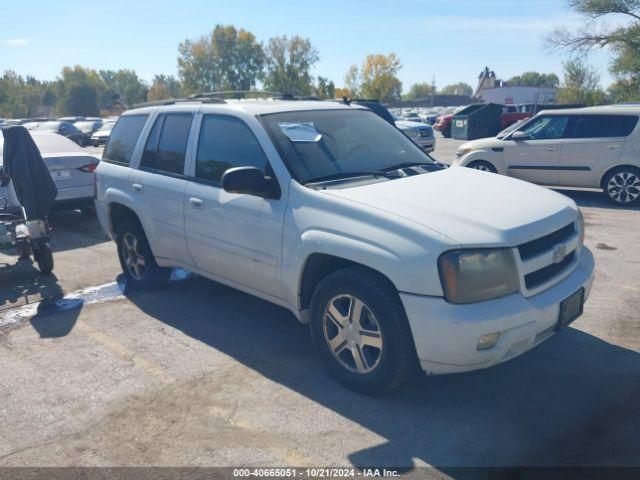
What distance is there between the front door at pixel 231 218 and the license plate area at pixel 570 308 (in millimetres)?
1857

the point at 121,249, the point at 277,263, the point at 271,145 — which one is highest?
the point at 271,145

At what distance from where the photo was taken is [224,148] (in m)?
4.57

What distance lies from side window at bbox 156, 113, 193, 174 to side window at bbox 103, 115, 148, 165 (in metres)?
0.50

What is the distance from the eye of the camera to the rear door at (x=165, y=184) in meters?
4.91

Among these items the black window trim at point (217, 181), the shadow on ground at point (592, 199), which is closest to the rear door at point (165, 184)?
the black window trim at point (217, 181)

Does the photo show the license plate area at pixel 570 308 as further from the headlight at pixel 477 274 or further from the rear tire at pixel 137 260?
the rear tire at pixel 137 260

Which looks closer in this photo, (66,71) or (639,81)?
(639,81)

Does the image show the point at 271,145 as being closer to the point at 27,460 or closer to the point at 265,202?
the point at 265,202

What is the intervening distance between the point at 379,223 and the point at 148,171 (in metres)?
2.77

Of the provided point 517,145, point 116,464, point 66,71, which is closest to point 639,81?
point 517,145

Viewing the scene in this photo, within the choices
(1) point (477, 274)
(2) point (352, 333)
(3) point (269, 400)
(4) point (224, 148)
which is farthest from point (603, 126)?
(3) point (269, 400)

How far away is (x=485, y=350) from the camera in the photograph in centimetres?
319

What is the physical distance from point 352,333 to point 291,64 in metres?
95.6

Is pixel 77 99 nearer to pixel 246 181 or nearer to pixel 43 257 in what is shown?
pixel 43 257
